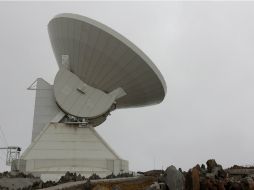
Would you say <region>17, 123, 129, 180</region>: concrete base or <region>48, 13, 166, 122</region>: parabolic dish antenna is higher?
<region>48, 13, 166, 122</region>: parabolic dish antenna

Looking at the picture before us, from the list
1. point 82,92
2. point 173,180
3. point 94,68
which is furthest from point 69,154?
point 173,180

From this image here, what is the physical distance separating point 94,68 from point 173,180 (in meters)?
18.7

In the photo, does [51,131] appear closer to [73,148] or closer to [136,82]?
[73,148]

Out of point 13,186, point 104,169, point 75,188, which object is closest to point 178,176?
point 75,188

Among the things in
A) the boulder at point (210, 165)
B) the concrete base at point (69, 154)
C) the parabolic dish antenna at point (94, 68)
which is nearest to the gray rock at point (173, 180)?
the boulder at point (210, 165)

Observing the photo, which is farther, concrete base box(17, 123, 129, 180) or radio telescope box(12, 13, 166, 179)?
radio telescope box(12, 13, 166, 179)

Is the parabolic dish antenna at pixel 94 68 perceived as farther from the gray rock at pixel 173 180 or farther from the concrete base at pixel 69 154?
the gray rock at pixel 173 180

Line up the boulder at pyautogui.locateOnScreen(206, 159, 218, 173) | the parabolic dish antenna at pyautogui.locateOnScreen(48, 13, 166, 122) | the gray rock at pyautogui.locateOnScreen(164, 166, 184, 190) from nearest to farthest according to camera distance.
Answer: the gray rock at pyautogui.locateOnScreen(164, 166, 184, 190)
the boulder at pyautogui.locateOnScreen(206, 159, 218, 173)
the parabolic dish antenna at pyautogui.locateOnScreen(48, 13, 166, 122)

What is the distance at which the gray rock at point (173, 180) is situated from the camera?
12516mm

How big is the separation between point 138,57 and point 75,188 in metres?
14.5

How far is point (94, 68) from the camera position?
3014 cm

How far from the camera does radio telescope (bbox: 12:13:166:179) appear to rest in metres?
27.5

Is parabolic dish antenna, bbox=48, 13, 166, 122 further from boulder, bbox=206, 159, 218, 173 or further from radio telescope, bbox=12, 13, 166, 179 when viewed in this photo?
boulder, bbox=206, 159, 218, 173

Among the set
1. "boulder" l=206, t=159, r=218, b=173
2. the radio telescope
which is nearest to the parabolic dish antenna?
the radio telescope
